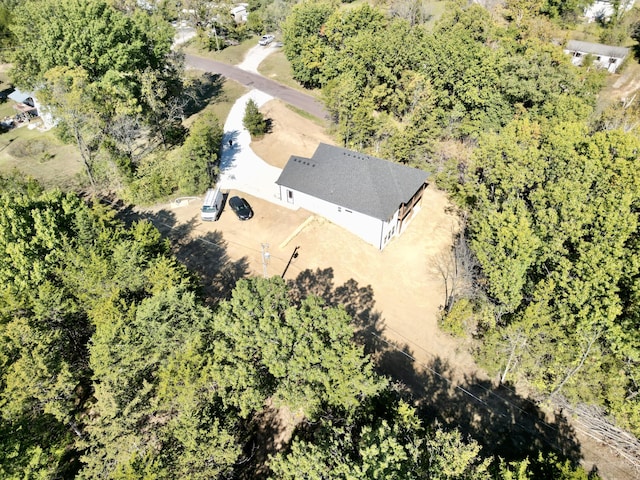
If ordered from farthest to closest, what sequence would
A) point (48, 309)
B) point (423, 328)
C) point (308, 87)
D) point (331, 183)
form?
point (308, 87)
point (331, 183)
point (423, 328)
point (48, 309)

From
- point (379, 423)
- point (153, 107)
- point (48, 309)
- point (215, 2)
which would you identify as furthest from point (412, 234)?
point (215, 2)

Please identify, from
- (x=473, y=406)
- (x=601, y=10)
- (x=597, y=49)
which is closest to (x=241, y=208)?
(x=473, y=406)

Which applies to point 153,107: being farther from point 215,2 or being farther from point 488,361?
point 215,2

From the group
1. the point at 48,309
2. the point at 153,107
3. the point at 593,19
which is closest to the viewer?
the point at 48,309

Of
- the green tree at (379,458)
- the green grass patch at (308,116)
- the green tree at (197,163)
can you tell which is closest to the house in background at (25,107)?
the green tree at (197,163)

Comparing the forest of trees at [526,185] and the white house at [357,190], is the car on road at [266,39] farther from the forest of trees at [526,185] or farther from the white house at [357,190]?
the white house at [357,190]

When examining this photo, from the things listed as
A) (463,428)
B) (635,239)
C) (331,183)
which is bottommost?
(463,428)

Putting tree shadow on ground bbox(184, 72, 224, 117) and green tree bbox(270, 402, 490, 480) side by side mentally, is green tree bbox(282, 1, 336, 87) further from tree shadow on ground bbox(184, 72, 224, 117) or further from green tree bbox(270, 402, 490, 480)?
green tree bbox(270, 402, 490, 480)
